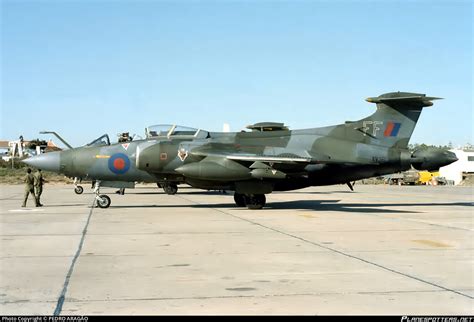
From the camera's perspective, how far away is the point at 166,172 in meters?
18.7

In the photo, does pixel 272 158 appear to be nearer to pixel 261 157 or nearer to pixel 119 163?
pixel 261 157

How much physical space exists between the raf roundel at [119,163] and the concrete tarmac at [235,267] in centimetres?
392

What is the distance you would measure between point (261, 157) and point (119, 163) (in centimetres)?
483

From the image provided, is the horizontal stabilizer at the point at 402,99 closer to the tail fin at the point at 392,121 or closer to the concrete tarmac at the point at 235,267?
the tail fin at the point at 392,121

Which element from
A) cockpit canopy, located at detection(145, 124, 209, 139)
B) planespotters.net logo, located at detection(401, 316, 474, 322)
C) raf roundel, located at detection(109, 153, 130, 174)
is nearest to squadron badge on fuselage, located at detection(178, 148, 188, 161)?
cockpit canopy, located at detection(145, 124, 209, 139)

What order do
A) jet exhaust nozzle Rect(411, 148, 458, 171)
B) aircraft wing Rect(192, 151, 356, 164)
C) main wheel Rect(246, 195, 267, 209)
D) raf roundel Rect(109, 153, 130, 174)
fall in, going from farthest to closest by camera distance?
jet exhaust nozzle Rect(411, 148, 458, 171) < main wheel Rect(246, 195, 267, 209) < raf roundel Rect(109, 153, 130, 174) < aircraft wing Rect(192, 151, 356, 164)

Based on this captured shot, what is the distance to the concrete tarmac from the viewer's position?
19.6 feet

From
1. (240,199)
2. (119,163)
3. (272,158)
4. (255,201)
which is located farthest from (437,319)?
(240,199)

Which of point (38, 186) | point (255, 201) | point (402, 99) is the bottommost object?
point (255, 201)

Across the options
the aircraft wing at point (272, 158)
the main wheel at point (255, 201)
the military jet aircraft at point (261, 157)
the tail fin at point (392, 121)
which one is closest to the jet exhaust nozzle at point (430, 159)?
the military jet aircraft at point (261, 157)

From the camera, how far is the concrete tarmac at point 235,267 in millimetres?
5969

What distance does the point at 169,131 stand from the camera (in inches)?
762

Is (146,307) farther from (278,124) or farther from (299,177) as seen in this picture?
(278,124)

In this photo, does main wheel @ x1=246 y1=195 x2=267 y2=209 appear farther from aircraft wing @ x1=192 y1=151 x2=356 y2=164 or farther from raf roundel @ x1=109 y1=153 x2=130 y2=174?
raf roundel @ x1=109 y1=153 x2=130 y2=174
